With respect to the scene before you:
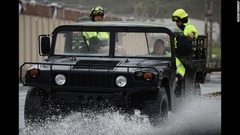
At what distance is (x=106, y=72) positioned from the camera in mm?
9547

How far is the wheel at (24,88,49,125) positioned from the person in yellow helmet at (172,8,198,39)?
3.25m

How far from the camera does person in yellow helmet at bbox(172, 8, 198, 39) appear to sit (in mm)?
12258

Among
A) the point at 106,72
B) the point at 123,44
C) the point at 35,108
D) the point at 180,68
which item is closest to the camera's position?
the point at 106,72

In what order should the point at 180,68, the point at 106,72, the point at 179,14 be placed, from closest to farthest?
1. the point at 106,72
2. the point at 180,68
3. the point at 179,14

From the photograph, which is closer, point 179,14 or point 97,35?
point 97,35

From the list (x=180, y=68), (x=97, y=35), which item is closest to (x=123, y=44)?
(x=97, y=35)

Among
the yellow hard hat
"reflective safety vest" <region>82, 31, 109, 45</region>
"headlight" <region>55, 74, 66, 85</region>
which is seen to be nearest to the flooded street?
"headlight" <region>55, 74, 66, 85</region>

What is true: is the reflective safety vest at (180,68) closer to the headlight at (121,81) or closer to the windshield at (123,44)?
the windshield at (123,44)

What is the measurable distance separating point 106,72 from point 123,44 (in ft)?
3.91

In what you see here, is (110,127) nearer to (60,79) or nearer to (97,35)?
(60,79)

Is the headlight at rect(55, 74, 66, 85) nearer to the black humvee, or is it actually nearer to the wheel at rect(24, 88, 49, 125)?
the black humvee

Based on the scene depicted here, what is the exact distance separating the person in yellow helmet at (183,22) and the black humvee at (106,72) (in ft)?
4.30

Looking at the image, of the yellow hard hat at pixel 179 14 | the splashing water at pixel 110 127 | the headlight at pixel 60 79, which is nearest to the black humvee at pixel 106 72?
the headlight at pixel 60 79
